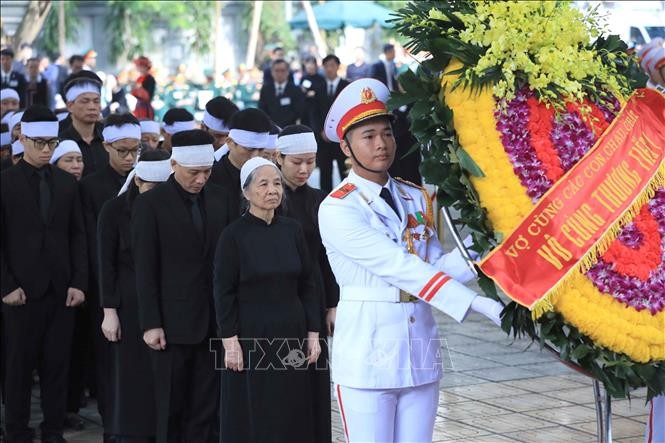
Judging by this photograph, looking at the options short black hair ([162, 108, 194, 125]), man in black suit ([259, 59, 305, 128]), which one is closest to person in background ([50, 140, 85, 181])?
short black hair ([162, 108, 194, 125])

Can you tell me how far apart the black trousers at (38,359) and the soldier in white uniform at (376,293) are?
3603mm

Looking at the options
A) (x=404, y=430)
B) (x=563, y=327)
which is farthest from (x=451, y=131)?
(x=404, y=430)

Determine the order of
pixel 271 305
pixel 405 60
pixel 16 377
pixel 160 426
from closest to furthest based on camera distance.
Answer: pixel 271 305 < pixel 160 426 < pixel 16 377 < pixel 405 60

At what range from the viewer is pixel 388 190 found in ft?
18.0

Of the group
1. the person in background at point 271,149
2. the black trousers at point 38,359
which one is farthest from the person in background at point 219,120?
the black trousers at point 38,359

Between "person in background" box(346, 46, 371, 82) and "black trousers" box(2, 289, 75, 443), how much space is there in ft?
49.1

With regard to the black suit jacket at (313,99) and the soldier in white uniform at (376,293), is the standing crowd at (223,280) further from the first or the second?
the black suit jacket at (313,99)

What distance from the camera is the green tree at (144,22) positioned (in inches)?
2036

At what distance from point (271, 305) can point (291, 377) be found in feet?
1.28

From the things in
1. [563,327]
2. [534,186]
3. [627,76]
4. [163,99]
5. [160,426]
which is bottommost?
[160,426]

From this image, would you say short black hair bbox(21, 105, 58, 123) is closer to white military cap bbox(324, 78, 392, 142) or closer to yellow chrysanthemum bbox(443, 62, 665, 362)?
white military cap bbox(324, 78, 392, 142)

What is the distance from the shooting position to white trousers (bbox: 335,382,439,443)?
5.30 meters

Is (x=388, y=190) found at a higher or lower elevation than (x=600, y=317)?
higher

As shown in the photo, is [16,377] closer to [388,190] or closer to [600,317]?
[388,190]
